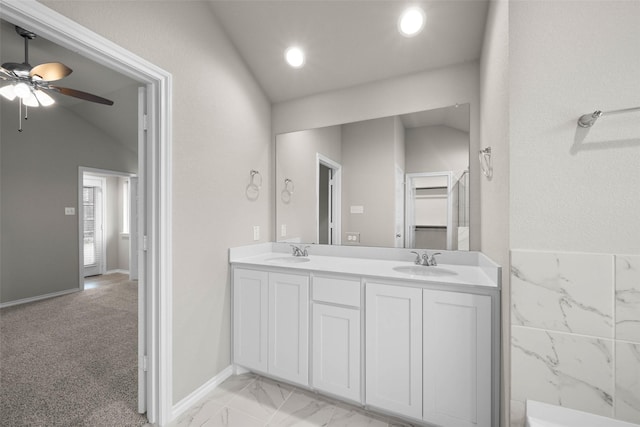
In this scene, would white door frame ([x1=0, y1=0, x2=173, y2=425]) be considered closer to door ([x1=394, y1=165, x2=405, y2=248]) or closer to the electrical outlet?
the electrical outlet

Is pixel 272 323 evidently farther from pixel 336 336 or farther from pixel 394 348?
pixel 394 348

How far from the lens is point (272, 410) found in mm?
1655

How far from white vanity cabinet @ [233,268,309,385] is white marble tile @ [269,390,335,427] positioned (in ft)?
0.39

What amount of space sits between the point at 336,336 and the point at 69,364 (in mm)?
2189

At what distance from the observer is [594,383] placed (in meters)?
0.96

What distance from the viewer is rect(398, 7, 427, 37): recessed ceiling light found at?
1.70m

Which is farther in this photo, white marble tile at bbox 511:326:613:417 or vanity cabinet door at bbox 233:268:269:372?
vanity cabinet door at bbox 233:268:269:372

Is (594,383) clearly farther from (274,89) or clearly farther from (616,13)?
(274,89)

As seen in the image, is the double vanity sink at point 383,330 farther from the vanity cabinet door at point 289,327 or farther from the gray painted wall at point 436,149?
the gray painted wall at point 436,149

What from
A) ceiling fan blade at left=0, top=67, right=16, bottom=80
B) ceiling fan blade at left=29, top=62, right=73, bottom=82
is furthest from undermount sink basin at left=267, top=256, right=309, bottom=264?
ceiling fan blade at left=0, top=67, right=16, bottom=80

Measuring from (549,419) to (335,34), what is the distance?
7.78ft

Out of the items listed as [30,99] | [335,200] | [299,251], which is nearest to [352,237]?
[335,200]

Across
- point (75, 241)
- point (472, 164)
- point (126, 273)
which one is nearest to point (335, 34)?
point (472, 164)

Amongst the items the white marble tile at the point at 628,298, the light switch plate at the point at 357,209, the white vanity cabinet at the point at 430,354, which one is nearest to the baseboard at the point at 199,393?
the white vanity cabinet at the point at 430,354
